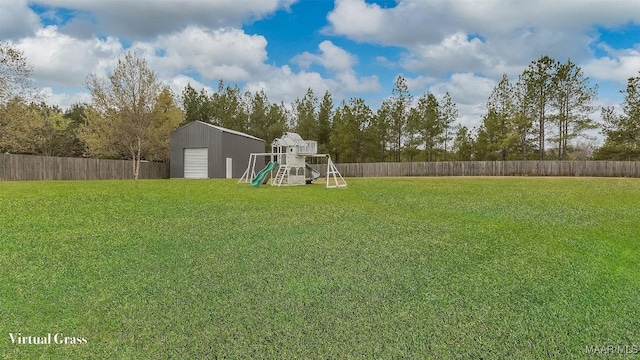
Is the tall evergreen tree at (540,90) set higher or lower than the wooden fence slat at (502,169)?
higher

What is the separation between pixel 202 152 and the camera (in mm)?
26922

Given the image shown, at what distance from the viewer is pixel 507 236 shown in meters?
5.79

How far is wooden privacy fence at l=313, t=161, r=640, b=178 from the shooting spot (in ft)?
91.6

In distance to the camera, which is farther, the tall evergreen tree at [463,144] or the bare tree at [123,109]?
the tall evergreen tree at [463,144]

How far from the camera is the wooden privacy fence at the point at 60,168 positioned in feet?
64.3

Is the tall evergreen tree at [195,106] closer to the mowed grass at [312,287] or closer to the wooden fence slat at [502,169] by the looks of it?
the wooden fence slat at [502,169]

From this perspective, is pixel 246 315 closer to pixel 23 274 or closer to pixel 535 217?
pixel 23 274

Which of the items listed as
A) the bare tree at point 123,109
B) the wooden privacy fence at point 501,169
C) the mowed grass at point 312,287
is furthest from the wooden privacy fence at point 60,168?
the mowed grass at point 312,287

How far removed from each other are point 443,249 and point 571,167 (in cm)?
3004

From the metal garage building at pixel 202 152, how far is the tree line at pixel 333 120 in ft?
8.59

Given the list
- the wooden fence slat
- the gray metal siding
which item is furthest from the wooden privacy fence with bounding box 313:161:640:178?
the gray metal siding

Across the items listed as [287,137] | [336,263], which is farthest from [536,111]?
[336,263]

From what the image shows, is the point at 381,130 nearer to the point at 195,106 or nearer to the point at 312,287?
the point at 195,106

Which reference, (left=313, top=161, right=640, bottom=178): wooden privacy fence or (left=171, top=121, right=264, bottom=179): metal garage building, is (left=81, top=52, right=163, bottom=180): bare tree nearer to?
(left=171, top=121, right=264, bottom=179): metal garage building
